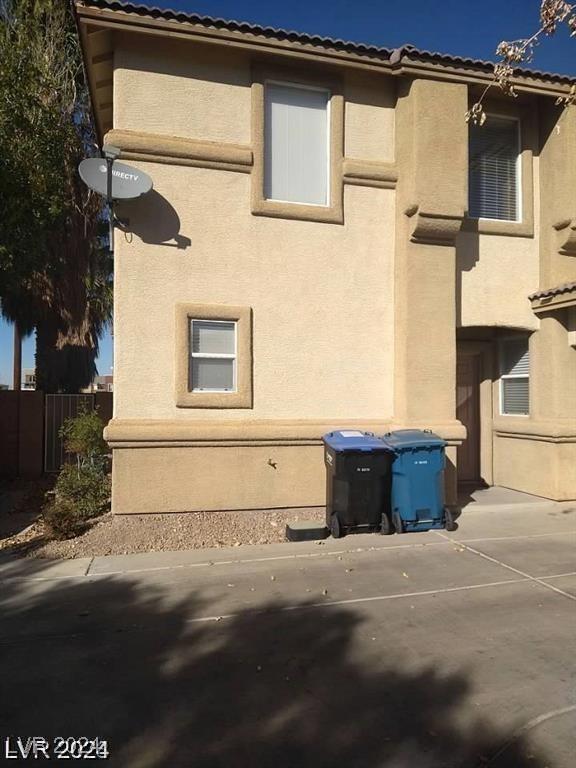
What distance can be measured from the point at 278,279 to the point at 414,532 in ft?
13.3

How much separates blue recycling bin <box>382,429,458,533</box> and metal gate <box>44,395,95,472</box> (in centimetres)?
751

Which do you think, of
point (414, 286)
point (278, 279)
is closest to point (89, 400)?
point (278, 279)

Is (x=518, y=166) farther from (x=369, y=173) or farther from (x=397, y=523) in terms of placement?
(x=397, y=523)

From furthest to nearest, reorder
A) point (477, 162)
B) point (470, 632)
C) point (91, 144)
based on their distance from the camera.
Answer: point (91, 144) < point (477, 162) < point (470, 632)

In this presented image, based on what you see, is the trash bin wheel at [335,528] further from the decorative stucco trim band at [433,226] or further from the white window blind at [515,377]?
the white window blind at [515,377]

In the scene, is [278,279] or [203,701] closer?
[203,701]

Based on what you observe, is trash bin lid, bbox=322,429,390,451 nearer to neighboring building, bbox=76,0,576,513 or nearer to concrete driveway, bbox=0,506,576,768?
neighboring building, bbox=76,0,576,513

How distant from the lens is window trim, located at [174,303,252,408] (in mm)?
7754

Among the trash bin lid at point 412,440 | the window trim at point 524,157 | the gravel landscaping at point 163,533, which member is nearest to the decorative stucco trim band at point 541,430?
the trash bin lid at point 412,440

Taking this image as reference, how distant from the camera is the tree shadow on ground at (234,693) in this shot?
3006mm

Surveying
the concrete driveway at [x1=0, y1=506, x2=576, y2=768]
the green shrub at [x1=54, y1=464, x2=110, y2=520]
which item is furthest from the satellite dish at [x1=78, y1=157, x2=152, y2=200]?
the concrete driveway at [x1=0, y1=506, x2=576, y2=768]

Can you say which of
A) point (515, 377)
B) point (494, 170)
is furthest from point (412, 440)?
point (494, 170)

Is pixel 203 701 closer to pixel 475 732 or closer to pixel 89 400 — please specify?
pixel 475 732

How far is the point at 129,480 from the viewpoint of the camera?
7.54 m
